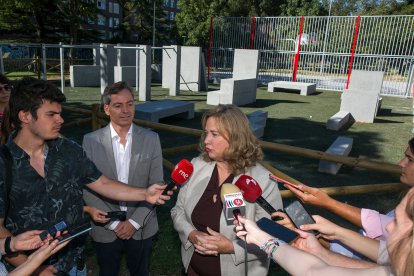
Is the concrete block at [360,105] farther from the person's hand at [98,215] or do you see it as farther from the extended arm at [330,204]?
the person's hand at [98,215]

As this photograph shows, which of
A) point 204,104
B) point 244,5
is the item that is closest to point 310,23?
point 204,104

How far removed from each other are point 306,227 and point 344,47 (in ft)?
71.9

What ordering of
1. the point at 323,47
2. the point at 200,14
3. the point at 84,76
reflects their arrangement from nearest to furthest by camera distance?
1. the point at 84,76
2. the point at 323,47
3. the point at 200,14

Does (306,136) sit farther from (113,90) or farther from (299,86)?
(299,86)

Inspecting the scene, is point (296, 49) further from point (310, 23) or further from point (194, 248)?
point (194, 248)

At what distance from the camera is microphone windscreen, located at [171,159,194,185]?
94.4 inches

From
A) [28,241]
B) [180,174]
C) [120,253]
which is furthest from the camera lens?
[120,253]

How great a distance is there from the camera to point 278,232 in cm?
181

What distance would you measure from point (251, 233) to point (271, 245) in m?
Answer: 0.13

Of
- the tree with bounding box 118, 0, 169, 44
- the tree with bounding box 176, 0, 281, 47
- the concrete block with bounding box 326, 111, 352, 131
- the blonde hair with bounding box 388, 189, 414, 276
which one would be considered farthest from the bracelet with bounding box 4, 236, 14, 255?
the tree with bounding box 118, 0, 169, 44

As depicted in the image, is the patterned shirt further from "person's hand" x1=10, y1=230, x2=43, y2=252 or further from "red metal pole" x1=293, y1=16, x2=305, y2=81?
"red metal pole" x1=293, y1=16, x2=305, y2=81

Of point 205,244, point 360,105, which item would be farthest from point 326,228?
point 360,105

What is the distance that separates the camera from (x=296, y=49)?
2223 centimetres

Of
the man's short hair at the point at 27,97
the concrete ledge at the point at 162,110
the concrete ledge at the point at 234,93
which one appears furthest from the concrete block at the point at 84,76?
the man's short hair at the point at 27,97
